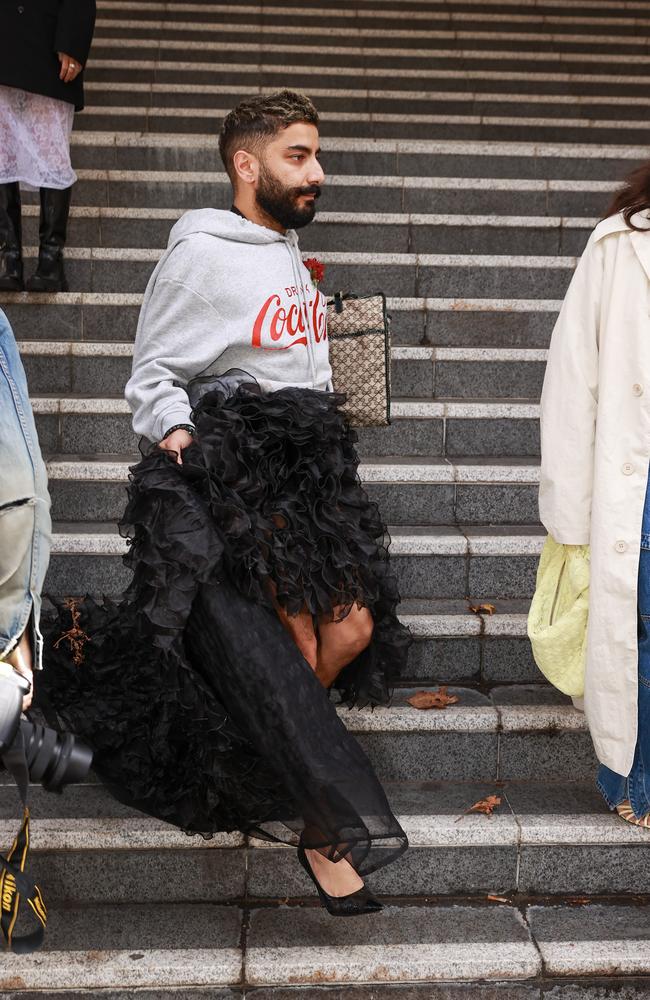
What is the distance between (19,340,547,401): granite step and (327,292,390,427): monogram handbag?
49.0 inches

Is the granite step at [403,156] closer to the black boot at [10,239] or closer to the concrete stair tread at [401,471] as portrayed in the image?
the black boot at [10,239]

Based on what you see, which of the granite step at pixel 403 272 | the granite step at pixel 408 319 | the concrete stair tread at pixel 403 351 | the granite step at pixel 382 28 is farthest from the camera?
the granite step at pixel 382 28

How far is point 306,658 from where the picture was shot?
9.24 feet

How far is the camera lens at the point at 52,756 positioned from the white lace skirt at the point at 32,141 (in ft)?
11.3

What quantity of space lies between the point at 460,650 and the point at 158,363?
1496 millimetres

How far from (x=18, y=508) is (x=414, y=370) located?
2940mm

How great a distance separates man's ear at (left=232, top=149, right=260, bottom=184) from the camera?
2.94m

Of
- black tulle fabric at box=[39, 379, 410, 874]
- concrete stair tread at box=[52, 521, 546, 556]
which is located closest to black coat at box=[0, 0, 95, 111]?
concrete stair tread at box=[52, 521, 546, 556]

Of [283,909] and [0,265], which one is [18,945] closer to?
[283,909]

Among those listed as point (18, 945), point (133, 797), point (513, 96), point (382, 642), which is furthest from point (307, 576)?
point (513, 96)

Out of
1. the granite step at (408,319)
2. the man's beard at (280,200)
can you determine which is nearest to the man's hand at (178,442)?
the man's beard at (280,200)

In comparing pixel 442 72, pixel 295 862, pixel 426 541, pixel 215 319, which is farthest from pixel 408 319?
pixel 442 72

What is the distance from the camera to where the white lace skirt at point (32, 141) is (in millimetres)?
4742

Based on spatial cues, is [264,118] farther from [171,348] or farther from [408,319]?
[408,319]
